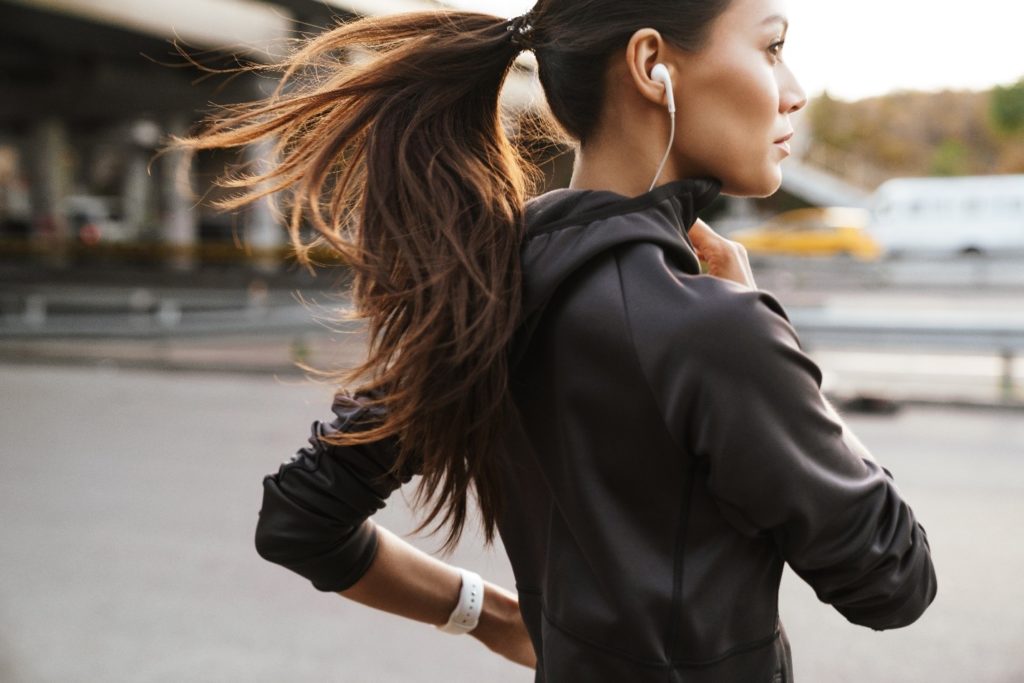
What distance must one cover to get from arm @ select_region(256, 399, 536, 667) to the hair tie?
1.65 ft

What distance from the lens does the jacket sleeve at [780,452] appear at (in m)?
1.01

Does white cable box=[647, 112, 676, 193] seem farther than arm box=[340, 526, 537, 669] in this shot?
No

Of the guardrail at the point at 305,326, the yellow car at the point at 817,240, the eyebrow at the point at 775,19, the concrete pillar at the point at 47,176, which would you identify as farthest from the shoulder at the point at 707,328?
the concrete pillar at the point at 47,176

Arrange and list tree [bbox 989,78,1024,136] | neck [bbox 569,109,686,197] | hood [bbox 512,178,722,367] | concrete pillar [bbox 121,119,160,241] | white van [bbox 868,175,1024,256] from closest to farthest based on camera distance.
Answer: hood [bbox 512,178,722,367] < neck [bbox 569,109,686,197] < white van [bbox 868,175,1024,256] < concrete pillar [bbox 121,119,160,241] < tree [bbox 989,78,1024,136]

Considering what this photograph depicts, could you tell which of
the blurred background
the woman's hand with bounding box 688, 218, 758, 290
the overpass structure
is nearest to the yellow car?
the blurred background

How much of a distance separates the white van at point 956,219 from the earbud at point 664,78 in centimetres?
3103

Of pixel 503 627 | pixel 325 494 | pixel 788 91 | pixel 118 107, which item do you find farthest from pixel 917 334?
pixel 118 107

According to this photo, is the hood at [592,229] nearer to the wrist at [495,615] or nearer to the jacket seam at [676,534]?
the jacket seam at [676,534]

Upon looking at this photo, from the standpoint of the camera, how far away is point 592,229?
115 centimetres

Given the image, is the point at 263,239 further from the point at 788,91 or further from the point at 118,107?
the point at 788,91

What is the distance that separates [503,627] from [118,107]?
3366 centimetres

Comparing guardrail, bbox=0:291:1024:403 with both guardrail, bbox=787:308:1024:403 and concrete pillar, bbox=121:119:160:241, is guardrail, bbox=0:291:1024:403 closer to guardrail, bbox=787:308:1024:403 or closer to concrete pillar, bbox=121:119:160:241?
guardrail, bbox=787:308:1024:403

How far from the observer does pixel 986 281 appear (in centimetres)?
2269

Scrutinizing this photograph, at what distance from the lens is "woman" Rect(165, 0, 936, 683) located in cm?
104
